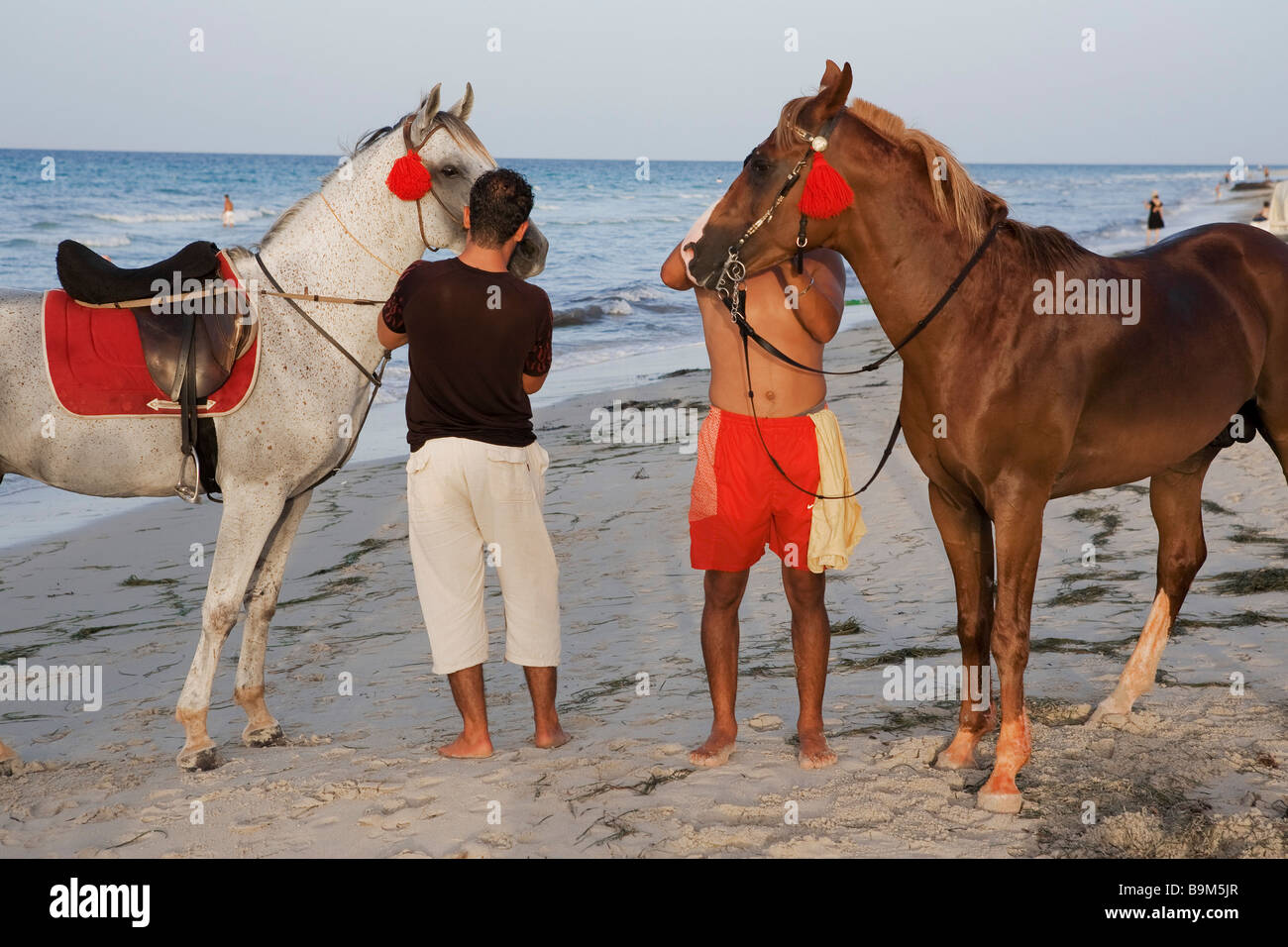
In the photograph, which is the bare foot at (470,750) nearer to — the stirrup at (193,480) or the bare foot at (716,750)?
the bare foot at (716,750)

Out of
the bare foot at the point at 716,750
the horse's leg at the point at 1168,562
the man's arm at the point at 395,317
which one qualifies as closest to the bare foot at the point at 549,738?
the bare foot at the point at 716,750

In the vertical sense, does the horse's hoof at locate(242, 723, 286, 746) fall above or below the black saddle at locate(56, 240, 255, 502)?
below

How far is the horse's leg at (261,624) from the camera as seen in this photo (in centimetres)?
460

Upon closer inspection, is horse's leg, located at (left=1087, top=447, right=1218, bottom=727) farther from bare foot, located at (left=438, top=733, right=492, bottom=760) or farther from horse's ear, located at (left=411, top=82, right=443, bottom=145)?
horse's ear, located at (left=411, top=82, right=443, bottom=145)

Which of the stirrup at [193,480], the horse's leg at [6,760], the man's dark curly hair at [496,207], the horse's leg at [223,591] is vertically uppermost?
the man's dark curly hair at [496,207]

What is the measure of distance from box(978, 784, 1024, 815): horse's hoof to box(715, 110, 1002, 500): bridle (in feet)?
3.59

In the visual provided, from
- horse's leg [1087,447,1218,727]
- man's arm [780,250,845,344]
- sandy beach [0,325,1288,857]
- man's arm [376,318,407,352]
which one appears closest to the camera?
sandy beach [0,325,1288,857]

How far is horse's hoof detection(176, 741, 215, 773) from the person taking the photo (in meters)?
4.23

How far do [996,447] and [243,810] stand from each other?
2.84 metres

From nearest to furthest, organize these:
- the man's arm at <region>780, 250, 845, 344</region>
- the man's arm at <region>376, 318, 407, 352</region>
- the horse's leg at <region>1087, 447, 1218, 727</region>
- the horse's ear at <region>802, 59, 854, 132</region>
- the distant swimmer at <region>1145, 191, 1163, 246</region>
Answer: the horse's ear at <region>802, 59, 854, 132</region> < the man's arm at <region>780, 250, 845, 344</region> < the man's arm at <region>376, 318, 407, 352</region> < the horse's leg at <region>1087, 447, 1218, 727</region> < the distant swimmer at <region>1145, 191, 1163, 246</region>

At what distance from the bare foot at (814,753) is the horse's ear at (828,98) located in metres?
2.15

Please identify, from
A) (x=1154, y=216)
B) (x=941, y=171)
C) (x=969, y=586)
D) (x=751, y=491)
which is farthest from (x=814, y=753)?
(x=1154, y=216)

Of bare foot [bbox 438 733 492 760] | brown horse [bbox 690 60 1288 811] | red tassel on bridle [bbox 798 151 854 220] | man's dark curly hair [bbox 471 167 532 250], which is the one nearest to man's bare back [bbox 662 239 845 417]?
brown horse [bbox 690 60 1288 811]
